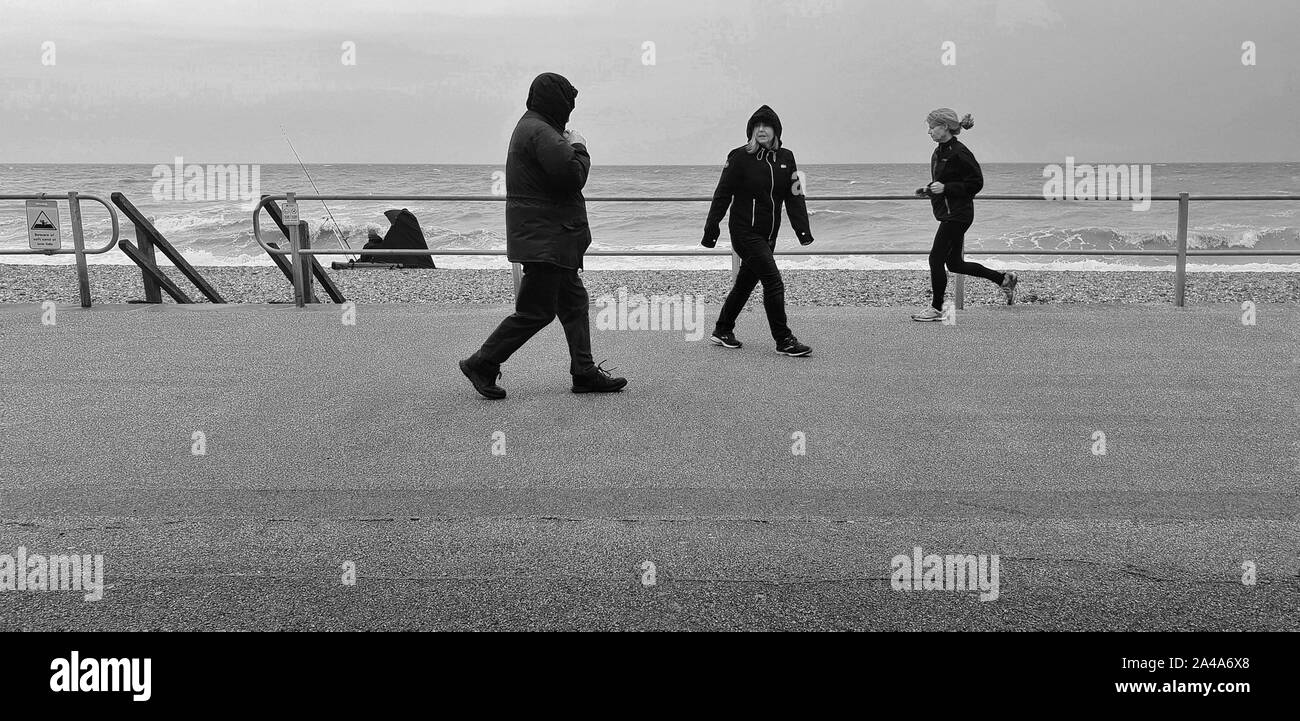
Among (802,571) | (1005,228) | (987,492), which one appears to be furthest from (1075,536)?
(1005,228)

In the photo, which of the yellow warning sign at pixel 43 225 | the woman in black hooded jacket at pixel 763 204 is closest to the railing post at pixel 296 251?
the yellow warning sign at pixel 43 225

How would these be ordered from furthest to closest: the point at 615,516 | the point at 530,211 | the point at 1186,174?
the point at 1186,174 < the point at 530,211 < the point at 615,516

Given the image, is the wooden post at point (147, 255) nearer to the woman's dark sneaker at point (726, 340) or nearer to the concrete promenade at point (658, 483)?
the concrete promenade at point (658, 483)

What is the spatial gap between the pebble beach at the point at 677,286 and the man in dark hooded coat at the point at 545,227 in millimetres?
5880

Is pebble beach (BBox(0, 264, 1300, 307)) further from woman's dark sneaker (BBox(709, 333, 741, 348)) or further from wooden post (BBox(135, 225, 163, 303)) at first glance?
woman's dark sneaker (BBox(709, 333, 741, 348))

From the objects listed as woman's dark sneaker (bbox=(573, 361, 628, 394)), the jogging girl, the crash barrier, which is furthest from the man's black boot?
the crash barrier

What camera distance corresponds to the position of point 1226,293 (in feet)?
44.9

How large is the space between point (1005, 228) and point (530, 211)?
28.1m

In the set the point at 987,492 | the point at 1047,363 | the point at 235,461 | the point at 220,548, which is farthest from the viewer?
the point at 1047,363

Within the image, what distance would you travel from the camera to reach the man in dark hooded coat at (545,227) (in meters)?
5.98

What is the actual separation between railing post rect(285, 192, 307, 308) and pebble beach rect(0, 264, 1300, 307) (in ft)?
11.1

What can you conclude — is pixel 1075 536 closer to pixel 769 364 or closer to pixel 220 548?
pixel 220 548

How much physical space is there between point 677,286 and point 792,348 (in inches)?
376

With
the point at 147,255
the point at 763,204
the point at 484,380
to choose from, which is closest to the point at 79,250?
the point at 147,255
